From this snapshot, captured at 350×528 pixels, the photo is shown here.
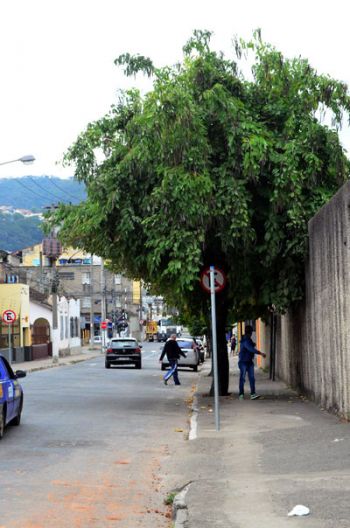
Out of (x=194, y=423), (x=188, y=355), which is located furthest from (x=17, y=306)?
(x=194, y=423)

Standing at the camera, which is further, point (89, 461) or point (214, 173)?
point (214, 173)

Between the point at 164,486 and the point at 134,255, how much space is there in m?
10.2

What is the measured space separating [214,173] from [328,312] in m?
4.35

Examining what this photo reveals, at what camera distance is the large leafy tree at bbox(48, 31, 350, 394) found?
18438 millimetres

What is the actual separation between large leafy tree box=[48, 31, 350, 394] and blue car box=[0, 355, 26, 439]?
430cm

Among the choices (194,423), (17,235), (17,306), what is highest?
(17,235)

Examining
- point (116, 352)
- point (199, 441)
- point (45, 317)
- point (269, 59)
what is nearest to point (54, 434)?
point (199, 441)

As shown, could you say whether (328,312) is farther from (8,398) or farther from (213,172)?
(8,398)

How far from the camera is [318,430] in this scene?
14070 mm

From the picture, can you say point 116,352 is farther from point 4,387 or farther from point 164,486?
point 164,486

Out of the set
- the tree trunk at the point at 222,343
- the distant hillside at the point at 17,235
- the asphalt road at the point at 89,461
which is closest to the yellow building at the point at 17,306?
the asphalt road at the point at 89,461

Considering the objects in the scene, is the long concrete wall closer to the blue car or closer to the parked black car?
the blue car

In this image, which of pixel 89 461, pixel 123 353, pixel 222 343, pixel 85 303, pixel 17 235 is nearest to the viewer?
pixel 89 461

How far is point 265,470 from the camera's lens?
1071 cm
